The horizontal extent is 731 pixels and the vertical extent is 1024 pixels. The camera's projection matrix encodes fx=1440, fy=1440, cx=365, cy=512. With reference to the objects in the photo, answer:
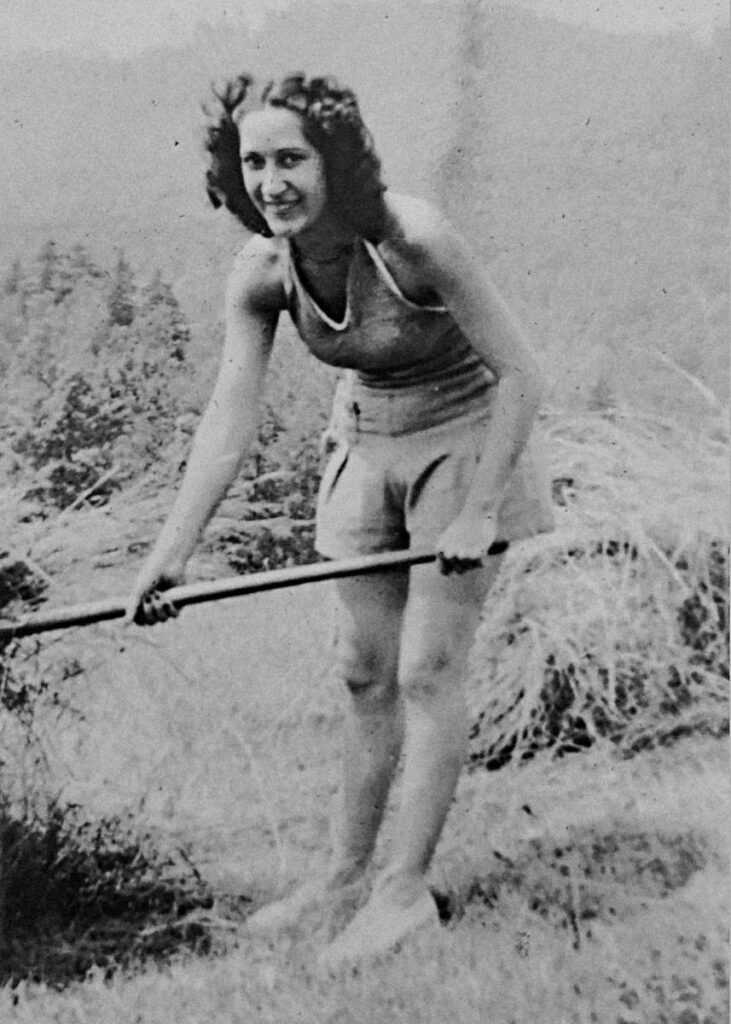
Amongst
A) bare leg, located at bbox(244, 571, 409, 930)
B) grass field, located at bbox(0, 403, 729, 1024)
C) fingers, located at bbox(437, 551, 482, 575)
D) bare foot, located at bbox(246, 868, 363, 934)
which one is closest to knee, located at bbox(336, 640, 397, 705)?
bare leg, located at bbox(244, 571, 409, 930)

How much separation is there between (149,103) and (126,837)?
150 centimetres

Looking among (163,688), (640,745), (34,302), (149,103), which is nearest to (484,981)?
(640,745)

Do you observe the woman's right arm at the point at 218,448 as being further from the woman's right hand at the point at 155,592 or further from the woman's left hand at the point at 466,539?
the woman's left hand at the point at 466,539

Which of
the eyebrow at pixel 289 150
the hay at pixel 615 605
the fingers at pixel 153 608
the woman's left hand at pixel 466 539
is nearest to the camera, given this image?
the eyebrow at pixel 289 150

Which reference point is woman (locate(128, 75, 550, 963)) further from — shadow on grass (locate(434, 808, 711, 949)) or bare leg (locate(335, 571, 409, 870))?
shadow on grass (locate(434, 808, 711, 949))

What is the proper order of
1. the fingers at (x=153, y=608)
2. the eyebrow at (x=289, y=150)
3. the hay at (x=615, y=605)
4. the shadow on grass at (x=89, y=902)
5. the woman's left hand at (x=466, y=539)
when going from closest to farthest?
the eyebrow at (x=289, y=150) → the woman's left hand at (x=466, y=539) → the fingers at (x=153, y=608) → the shadow on grass at (x=89, y=902) → the hay at (x=615, y=605)

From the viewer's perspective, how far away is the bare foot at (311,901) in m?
2.89

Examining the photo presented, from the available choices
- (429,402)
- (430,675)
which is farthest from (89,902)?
(429,402)

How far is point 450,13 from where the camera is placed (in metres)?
2.85

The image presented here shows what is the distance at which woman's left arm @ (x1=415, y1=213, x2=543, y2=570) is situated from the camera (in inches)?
103

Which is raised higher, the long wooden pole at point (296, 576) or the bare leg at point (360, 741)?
the long wooden pole at point (296, 576)

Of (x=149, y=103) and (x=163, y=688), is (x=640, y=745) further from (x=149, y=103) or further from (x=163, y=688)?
(x=149, y=103)

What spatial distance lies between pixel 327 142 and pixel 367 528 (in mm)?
729

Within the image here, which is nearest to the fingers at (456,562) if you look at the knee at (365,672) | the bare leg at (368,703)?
the bare leg at (368,703)
